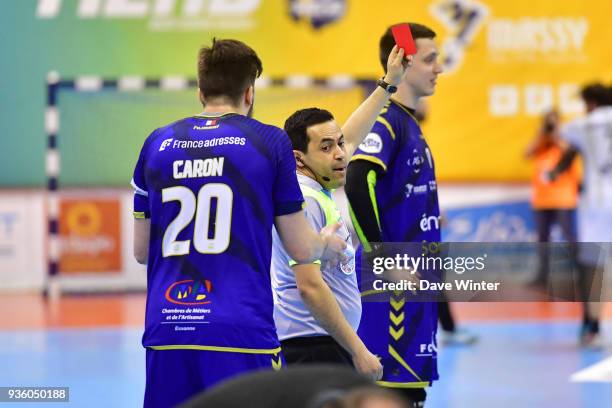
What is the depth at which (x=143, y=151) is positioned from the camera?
4.28 metres

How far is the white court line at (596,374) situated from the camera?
9.02 meters

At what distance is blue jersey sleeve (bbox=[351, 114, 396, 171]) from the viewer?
5512mm

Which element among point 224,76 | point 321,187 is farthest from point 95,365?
point 224,76

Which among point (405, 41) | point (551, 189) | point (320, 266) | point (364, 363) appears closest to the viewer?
point (364, 363)

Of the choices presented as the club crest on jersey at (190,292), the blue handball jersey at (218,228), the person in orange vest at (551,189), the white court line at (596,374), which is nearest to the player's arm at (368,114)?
the blue handball jersey at (218,228)

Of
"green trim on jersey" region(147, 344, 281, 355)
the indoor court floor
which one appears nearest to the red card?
"green trim on jersey" region(147, 344, 281, 355)

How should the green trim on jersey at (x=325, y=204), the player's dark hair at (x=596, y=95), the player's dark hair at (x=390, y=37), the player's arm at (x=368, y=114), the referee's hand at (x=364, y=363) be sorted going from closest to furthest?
the referee's hand at (x=364, y=363) < the green trim on jersey at (x=325, y=204) < the player's arm at (x=368, y=114) < the player's dark hair at (x=390, y=37) < the player's dark hair at (x=596, y=95)

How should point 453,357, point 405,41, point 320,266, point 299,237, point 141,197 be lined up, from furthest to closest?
point 453,357 → point 405,41 → point 320,266 → point 141,197 → point 299,237

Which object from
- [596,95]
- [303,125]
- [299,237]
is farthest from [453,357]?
[299,237]

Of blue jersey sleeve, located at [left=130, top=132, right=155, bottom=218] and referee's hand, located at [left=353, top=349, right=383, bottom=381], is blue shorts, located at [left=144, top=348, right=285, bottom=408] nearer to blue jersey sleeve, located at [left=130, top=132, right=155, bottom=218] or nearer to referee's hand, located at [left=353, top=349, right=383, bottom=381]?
referee's hand, located at [left=353, top=349, right=383, bottom=381]

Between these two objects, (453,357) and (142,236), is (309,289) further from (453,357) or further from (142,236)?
(453,357)

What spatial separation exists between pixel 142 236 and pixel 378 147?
1588 mm

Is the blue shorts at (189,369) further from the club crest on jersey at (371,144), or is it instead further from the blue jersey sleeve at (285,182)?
the club crest on jersey at (371,144)

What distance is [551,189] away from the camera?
14.6m
